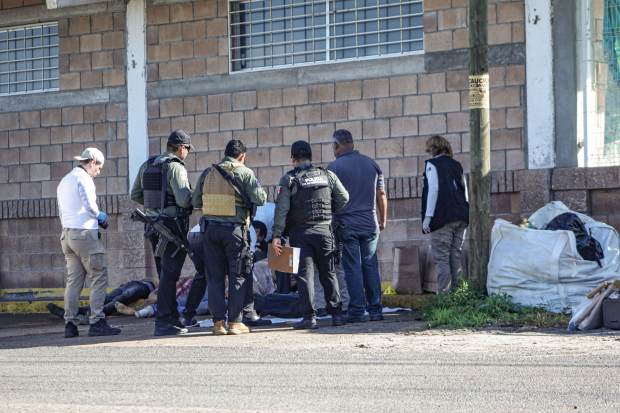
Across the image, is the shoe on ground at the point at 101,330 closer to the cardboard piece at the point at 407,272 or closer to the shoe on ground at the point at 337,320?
the shoe on ground at the point at 337,320

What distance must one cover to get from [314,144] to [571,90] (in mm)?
3336

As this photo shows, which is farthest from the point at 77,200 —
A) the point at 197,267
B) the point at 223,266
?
the point at 223,266

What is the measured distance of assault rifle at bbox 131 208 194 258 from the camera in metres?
7.36

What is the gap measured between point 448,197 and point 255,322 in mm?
2455

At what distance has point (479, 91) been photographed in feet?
25.6

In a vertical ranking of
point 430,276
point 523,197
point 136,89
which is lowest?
point 430,276

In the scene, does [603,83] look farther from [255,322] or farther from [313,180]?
[255,322]

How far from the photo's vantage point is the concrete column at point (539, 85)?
9.30 metres

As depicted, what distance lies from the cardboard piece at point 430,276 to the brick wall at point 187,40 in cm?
395

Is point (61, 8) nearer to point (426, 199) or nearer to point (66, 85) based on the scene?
point (66, 85)

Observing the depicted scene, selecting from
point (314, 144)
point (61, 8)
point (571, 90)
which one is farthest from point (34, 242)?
point (571, 90)

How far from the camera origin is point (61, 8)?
11953 mm

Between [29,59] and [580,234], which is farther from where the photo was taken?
[29,59]

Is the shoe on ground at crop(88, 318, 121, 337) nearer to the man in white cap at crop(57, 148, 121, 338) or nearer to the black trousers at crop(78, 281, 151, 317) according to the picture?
the man in white cap at crop(57, 148, 121, 338)
